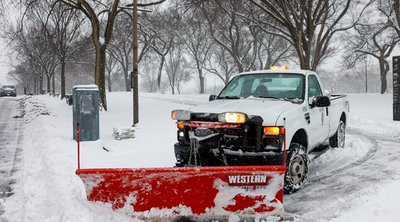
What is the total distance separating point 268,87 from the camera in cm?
639

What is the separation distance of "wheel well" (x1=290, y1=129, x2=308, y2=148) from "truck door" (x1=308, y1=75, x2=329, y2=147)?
19 centimetres

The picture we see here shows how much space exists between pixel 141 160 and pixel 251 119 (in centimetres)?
348

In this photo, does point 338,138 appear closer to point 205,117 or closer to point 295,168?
point 295,168

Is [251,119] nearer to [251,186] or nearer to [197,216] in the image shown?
[251,186]

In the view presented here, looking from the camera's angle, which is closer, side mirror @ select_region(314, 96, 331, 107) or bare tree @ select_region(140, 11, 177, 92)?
side mirror @ select_region(314, 96, 331, 107)

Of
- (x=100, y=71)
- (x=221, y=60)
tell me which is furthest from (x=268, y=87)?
(x=221, y=60)

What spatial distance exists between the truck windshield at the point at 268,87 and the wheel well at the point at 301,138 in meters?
0.53

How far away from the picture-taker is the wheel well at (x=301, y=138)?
5.78 meters

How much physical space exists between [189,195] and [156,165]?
3039mm

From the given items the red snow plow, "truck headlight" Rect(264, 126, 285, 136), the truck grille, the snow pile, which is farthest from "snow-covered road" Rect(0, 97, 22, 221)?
"truck headlight" Rect(264, 126, 285, 136)

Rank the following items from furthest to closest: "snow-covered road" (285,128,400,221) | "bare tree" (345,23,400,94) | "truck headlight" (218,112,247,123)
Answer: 1. "bare tree" (345,23,400,94)
2. "truck headlight" (218,112,247,123)
3. "snow-covered road" (285,128,400,221)

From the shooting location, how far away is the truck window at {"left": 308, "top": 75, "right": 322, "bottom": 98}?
254 inches

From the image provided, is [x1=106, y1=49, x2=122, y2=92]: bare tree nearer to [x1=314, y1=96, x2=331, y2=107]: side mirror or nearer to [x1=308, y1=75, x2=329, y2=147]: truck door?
[x1=308, y1=75, x2=329, y2=147]: truck door

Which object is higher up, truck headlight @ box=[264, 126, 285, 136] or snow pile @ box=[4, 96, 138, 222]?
truck headlight @ box=[264, 126, 285, 136]
